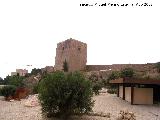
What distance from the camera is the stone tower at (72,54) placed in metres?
85.8

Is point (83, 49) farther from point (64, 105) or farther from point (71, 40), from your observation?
point (64, 105)

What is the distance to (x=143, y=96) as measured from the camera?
26.7 meters

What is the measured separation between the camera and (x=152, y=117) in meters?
18.3

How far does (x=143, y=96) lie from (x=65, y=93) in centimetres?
1303

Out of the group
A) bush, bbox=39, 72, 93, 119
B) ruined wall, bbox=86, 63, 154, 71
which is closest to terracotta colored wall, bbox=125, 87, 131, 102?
bush, bbox=39, 72, 93, 119

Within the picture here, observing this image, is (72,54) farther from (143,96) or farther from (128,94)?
(143,96)

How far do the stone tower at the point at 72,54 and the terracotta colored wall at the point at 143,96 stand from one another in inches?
2270

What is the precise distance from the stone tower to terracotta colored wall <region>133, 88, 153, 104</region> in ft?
189

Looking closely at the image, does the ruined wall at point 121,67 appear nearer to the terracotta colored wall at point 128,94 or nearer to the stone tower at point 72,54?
the stone tower at point 72,54

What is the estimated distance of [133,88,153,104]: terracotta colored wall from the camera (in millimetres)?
26411

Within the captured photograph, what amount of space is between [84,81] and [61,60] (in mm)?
72680

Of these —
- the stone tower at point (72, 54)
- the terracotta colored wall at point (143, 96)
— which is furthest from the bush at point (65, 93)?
the stone tower at point (72, 54)

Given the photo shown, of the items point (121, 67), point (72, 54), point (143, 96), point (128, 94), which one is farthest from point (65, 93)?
point (72, 54)

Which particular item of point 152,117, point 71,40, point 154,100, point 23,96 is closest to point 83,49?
point 71,40
